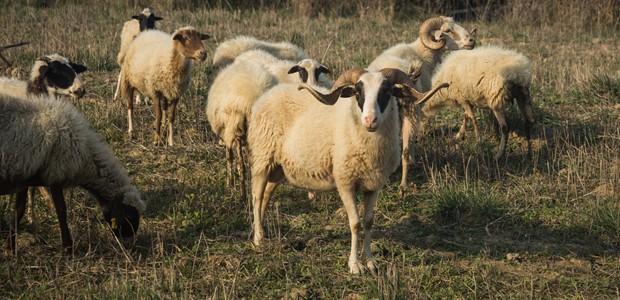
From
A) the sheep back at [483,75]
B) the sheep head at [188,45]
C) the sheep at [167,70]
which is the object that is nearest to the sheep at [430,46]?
the sheep back at [483,75]

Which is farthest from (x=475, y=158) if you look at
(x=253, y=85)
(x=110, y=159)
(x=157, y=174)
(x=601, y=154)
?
(x=110, y=159)

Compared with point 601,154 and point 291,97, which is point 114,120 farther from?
point 601,154

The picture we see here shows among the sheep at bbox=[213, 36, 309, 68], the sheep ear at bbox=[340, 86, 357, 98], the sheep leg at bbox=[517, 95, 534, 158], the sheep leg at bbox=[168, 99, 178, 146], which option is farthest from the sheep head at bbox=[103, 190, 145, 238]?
the sheep leg at bbox=[517, 95, 534, 158]

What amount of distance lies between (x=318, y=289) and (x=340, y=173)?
0.96 meters

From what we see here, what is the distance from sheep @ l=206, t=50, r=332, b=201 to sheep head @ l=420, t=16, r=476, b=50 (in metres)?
2.51

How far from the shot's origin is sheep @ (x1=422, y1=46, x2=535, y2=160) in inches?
359

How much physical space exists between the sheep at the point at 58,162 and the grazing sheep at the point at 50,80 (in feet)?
5.35

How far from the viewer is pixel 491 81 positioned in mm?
9234

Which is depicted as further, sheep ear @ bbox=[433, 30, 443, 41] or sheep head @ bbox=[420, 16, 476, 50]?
sheep ear @ bbox=[433, 30, 443, 41]

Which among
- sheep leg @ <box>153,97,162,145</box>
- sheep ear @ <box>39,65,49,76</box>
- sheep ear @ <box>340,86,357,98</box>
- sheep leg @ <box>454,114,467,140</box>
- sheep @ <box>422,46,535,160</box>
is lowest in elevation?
sheep leg @ <box>454,114,467,140</box>

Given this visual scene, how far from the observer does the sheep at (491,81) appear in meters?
9.12

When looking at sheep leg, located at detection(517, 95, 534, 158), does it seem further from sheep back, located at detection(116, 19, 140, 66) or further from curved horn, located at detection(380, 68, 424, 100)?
sheep back, located at detection(116, 19, 140, 66)

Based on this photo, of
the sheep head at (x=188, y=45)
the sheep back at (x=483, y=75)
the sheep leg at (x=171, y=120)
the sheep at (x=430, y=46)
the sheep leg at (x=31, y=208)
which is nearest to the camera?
the sheep leg at (x=31, y=208)

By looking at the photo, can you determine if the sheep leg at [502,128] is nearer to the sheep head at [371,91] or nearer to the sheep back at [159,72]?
the sheep head at [371,91]
